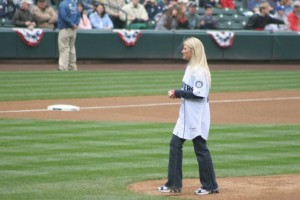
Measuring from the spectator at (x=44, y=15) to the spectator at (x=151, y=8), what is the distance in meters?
3.66

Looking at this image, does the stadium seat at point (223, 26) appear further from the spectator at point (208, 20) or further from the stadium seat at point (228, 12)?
the stadium seat at point (228, 12)

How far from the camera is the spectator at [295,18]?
29.5 m

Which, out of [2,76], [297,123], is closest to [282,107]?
[297,123]

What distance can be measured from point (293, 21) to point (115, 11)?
6.25 m

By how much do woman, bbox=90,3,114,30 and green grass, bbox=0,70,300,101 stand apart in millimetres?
2541

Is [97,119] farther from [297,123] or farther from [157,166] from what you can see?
[157,166]

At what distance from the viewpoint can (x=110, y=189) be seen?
31.6 ft

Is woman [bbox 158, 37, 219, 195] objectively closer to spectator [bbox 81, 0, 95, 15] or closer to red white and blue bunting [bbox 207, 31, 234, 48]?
spectator [bbox 81, 0, 95, 15]

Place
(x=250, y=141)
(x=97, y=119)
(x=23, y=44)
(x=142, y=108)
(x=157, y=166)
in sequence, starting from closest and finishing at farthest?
(x=157, y=166) → (x=250, y=141) → (x=97, y=119) → (x=142, y=108) → (x=23, y=44)

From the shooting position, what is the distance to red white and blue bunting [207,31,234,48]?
2714cm

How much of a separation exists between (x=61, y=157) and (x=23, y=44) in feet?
44.0

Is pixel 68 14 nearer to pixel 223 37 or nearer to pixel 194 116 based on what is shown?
pixel 223 37

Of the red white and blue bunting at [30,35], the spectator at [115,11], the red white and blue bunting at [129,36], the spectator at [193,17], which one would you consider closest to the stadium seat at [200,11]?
the spectator at [193,17]

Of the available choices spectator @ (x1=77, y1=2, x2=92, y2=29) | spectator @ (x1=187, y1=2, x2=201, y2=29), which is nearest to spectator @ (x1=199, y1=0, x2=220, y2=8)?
spectator @ (x1=187, y1=2, x2=201, y2=29)
